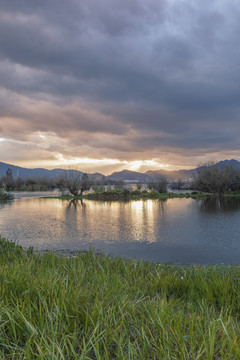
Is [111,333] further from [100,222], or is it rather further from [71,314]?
[100,222]

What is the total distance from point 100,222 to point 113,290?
10.2 metres

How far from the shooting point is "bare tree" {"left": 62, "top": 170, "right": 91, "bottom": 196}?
3447 cm

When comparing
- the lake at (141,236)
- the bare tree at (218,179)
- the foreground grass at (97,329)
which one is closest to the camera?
the foreground grass at (97,329)

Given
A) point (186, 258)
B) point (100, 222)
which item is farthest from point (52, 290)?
point (100, 222)

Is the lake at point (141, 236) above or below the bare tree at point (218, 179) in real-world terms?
below

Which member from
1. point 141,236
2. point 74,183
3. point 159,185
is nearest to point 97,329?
point 141,236

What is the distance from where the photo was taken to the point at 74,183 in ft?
114

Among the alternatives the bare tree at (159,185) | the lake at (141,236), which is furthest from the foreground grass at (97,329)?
the bare tree at (159,185)

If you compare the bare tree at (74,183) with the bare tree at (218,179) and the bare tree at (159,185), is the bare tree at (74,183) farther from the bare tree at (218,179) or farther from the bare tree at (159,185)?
the bare tree at (218,179)

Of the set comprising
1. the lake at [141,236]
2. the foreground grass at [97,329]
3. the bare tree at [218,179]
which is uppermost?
the bare tree at [218,179]

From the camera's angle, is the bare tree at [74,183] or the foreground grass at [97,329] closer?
the foreground grass at [97,329]

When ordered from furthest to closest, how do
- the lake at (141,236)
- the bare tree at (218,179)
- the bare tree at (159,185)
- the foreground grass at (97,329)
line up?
the bare tree at (159,185) → the bare tree at (218,179) → the lake at (141,236) → the foreground grass at (97,329)

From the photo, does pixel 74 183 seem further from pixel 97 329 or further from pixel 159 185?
pixel 97 329

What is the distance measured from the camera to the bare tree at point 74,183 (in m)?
34.5
